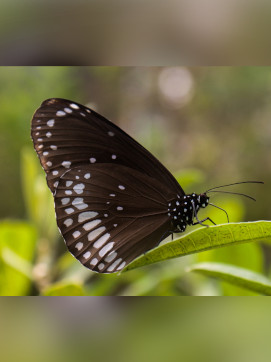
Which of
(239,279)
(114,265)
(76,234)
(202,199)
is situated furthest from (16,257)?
(239,279)

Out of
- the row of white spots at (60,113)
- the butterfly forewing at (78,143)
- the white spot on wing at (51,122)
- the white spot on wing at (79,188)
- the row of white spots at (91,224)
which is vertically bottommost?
the row of white spots at (91,224)

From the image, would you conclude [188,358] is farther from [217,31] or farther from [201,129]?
[201,129]

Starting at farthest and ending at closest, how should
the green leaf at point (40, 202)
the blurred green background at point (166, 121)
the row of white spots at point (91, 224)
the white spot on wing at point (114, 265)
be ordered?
the blurred green background at point (166, 121), the green leaf at point (40, 202), the row of white spots at point (91, 224), the white spot on wing at point (114, 265)

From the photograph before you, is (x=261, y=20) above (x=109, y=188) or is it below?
above

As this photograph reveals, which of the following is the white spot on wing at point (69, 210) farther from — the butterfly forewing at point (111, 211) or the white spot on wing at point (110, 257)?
the white spot on wing at point (110, 257)

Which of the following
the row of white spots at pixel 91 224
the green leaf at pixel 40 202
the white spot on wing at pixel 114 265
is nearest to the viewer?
the white spot on wing at pixel 114 265

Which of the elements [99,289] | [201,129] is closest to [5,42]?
[99,289]

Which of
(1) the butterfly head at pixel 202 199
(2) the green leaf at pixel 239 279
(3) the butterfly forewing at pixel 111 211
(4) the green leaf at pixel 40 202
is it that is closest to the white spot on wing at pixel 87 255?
(3) the butterfly forewing at pixel 111 211

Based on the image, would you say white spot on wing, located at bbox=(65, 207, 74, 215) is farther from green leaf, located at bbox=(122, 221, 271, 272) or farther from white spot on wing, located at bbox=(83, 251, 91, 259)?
green leaf, located at bbox=(122, 221, 271, 272)
